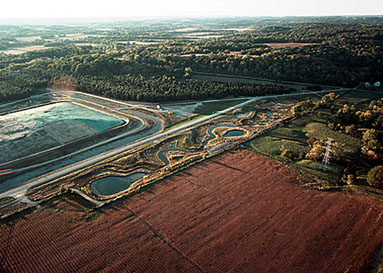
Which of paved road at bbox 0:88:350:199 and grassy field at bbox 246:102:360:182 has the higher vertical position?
grassy field at bbox 246:102:360:182

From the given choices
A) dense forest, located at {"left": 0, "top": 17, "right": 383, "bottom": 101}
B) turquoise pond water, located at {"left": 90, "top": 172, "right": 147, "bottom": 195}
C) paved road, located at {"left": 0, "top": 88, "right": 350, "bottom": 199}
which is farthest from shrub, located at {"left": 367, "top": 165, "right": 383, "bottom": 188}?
dense forest, located at {"left": 0, "top": 17, "right": 383, "bottom": 101}

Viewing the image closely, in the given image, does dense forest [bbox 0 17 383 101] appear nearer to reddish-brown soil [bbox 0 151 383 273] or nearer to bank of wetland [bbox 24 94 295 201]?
bank of wetland [bbox 24 94 295 201]

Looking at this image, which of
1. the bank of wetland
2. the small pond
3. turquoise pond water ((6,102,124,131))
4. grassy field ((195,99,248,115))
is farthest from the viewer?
grassy field ((195,99,248,115))

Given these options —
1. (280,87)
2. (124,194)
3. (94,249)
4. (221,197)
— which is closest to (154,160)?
(124,194)

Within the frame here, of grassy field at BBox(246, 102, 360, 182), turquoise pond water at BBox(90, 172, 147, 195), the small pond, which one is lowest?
turquoise pond water at BBox(90, 172, 147, 195)

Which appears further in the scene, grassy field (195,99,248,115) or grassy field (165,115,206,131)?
grassy field (195,99,248,115)

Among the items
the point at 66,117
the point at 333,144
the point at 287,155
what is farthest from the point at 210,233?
the point at 66,117
